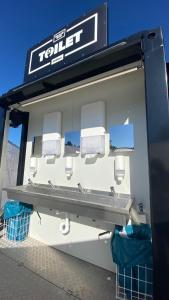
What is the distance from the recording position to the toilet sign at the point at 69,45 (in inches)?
84.0

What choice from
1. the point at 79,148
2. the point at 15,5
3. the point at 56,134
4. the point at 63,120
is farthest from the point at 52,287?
the point at 15,5

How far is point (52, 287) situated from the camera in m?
1.76

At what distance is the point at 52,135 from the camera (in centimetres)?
277

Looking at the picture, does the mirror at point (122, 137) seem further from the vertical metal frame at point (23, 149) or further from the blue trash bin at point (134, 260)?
the vertical metal frame at point (23, 149)

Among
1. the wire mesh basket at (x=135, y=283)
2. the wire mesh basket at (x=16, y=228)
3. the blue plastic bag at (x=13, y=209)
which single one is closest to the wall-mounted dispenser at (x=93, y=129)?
the wire mesh basket at (x=135, y=283)

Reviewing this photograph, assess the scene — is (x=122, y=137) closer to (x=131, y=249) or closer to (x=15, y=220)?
(x=131, y=249)

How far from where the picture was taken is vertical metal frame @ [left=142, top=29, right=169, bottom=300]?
1.19m

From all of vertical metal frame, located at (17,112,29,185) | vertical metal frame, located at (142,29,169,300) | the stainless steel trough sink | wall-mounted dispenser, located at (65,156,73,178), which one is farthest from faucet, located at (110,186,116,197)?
vertical metal frame, located at (17,112,29,185)

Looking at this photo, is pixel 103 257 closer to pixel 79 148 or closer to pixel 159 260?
pixel 159 260

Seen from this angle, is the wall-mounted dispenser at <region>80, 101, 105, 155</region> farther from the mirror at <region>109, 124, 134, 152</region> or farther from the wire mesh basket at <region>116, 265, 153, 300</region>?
the wire mesh basket at <region>116, 265, 153, 300</region>

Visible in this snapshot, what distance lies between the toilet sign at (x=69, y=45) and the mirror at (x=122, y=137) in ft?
3.16

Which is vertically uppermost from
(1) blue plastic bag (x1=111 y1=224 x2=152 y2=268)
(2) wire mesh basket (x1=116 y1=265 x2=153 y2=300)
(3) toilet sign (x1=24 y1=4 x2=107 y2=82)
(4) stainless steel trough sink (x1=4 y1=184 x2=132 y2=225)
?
(3) toilet sign (x1=24 y1=4 x2=107 y2=82)

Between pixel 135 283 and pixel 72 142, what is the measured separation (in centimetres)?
186

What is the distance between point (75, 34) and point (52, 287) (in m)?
3.08
